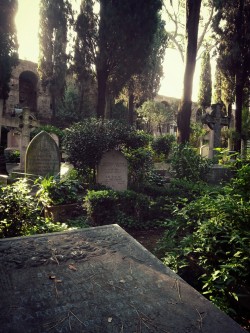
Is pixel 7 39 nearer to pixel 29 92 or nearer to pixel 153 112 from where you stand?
pixel 29 92

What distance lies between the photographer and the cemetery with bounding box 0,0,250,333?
1353 millimetres

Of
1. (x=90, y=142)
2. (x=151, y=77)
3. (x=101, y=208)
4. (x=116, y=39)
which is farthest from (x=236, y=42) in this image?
(x=101, y=208)

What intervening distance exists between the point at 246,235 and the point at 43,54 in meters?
25.0

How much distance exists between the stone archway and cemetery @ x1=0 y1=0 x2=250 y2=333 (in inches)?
232

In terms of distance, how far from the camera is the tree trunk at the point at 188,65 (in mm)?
10461

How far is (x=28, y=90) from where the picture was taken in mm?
30031

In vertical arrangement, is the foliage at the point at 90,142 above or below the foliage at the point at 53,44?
below

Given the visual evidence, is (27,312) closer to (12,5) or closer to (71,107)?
(12,5)

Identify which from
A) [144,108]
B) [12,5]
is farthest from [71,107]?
[12,5]

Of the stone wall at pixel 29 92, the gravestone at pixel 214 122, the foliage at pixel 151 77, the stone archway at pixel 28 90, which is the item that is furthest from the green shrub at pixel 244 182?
the stone archway at pixel 28 90

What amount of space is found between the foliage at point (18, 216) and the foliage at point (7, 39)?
1764 centimetres

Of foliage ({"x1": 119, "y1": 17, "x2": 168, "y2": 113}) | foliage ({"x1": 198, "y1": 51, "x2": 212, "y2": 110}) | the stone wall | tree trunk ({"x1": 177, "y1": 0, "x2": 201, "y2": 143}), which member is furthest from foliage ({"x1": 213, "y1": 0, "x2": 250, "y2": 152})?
the stone wall

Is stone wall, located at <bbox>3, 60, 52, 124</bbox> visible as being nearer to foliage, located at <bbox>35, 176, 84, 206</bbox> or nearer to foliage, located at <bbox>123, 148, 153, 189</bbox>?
foliage, located at <bbox>123, 148, 153, 189</bbox>

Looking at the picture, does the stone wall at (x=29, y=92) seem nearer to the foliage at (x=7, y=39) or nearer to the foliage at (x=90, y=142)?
the foliage at (x=7, y=39)
